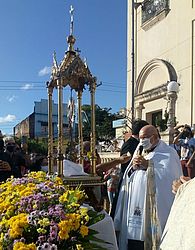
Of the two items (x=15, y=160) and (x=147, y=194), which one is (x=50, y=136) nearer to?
(x=15, y=160)

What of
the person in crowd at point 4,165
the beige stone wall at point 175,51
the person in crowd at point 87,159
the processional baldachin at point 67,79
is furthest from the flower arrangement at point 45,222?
the beige stone wall at point 175,51

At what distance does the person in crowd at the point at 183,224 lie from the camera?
1754mm

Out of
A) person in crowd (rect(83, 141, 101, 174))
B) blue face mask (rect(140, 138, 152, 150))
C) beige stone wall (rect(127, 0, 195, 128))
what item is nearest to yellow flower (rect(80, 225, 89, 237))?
blue face mask (rect(140, 138, 152, 150))

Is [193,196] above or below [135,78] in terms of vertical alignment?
below

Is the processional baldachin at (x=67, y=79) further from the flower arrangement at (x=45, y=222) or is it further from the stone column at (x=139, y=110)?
the stone column at (x=139, y=110)

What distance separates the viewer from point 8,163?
19.5 feet

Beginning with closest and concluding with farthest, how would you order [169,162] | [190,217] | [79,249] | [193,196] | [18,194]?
[190,217] → [193,196] → [79,249] → [18,194] → [169,162]

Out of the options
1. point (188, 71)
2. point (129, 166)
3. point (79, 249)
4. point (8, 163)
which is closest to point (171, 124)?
point (8, 163)

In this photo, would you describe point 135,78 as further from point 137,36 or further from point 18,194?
point 18,194

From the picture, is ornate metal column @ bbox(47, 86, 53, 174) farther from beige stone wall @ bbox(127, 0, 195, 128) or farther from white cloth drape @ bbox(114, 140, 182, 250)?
beige stone wall @ bbox(127, 0, 195, 128)

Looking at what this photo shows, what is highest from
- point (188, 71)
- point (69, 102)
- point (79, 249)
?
point (188, 71)

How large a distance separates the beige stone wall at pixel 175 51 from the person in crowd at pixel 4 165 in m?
14.1

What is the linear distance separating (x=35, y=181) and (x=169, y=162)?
1.67 metres

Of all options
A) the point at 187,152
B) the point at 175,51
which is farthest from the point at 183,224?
the point at 175,51
